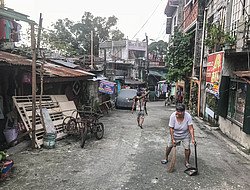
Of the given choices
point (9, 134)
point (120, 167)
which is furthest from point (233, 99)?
point (9, 134)

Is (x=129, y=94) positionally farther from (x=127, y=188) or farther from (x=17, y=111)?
(x=127, y=188)

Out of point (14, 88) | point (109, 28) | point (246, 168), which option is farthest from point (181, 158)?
point (109, 28)

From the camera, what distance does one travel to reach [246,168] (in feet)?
18.4

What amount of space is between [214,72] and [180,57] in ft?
27.9

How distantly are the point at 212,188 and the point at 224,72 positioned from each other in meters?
6.17

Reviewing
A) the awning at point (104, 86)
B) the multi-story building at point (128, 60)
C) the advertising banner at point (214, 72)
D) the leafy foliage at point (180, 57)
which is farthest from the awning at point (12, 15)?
the multi-story building at point (128, 60)

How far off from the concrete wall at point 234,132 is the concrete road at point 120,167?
0.55 meters

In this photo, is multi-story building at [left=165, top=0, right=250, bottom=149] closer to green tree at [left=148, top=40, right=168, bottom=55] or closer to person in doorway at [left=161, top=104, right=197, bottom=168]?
person in doorway at [left=161, top=104, right=197, bottom=168]

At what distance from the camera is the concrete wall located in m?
7.15

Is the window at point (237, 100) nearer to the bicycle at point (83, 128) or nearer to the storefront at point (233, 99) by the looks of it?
the storefront at point (233, 99)

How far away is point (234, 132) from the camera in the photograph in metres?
8.29

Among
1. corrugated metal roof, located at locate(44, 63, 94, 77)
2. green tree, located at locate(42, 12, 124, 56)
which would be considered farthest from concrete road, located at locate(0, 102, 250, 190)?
green tree, located at locate(42, 12, 124, 56)

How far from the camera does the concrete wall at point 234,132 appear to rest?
23.4ft

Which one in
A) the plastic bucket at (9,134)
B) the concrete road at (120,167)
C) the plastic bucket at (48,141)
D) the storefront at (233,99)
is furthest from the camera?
the storefront at (233,99)
